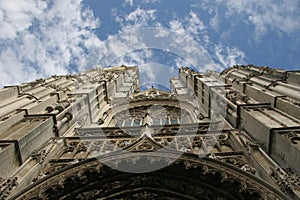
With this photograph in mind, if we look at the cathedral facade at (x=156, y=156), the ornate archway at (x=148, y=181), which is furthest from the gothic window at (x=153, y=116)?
the ornate archway at (x=148, y=181)

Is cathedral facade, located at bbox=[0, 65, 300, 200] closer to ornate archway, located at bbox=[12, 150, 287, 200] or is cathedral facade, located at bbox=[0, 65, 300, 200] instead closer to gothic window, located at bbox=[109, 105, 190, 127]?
ornate archway, located at bbox=[12, 150, 287, 200]

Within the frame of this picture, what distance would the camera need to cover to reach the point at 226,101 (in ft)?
55.9

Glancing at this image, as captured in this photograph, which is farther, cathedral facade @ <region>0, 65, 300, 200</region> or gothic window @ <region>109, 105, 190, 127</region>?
gothic window @ <region>109, 105, 190, 127</region>

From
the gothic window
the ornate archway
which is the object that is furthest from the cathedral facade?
the gothic window

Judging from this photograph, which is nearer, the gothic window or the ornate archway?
the ornate archway

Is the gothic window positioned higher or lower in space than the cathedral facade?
lower

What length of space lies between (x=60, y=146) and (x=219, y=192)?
283 inches

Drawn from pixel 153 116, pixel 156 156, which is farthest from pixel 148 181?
pixel 153 116

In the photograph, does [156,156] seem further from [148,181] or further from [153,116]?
[153,116]

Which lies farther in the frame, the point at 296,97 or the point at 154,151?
the point at 296,97

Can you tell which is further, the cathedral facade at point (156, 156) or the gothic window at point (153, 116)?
the gothic window at point (153, 116)

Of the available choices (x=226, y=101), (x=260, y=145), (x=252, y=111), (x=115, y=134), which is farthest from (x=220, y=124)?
(x=115, y=134)

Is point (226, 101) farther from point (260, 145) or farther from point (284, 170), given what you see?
point (284, 170)

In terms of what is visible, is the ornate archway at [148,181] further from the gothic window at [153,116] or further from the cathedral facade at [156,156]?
the gothic window at [153,116]
